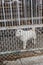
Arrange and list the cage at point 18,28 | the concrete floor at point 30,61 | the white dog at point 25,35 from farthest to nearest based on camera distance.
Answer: the white dog at point 25,35, the cage at point 18,28, the concrete floor at point 30,61

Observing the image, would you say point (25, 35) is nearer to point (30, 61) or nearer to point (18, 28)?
point (18, 28)

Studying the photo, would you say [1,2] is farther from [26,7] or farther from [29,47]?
[29,47]

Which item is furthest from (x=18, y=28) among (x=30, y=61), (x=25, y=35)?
(x=30, y=61)

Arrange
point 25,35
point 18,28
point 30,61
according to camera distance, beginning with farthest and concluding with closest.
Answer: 1. point 25,35
2. point 18,28
3. point 30,61

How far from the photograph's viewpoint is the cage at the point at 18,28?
3701 millimetres

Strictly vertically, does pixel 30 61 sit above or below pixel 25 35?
below

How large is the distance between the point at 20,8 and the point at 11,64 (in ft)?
5.94

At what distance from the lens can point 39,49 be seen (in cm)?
384

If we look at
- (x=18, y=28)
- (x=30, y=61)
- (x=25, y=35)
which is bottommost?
(x=30, y=61)

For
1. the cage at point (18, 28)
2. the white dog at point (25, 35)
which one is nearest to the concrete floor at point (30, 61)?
the cage at point (18, 28)

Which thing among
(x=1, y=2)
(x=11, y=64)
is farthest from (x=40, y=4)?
(x=11, y=64)

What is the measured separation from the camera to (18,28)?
3.60m

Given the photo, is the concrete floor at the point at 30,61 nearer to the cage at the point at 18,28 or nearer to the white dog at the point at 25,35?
the cage at the point at 18,28

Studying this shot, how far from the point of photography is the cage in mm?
3701
